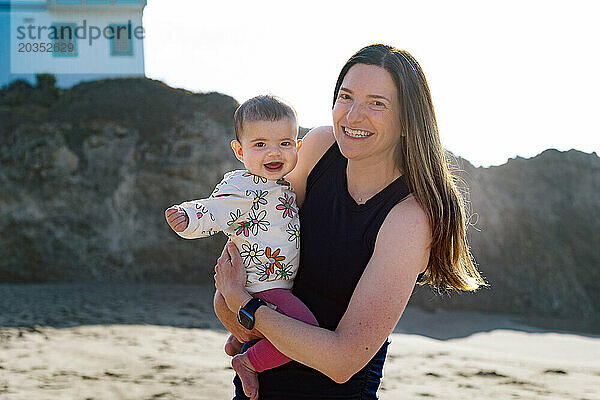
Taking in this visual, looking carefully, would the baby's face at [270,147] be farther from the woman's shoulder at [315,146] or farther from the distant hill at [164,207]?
the distant hill at [164,207]

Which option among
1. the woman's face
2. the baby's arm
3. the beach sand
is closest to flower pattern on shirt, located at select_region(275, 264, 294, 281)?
the baby's arm

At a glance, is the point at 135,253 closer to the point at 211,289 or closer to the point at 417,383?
the point at 211,289

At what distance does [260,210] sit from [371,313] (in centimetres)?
63

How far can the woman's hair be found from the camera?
195 cm

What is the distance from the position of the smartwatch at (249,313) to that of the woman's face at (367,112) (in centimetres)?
56

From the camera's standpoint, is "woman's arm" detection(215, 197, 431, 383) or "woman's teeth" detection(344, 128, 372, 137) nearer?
"woman's arm" detection(215, 197, 431, 383)

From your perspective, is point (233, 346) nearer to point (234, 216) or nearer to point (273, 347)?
point (273, 347)

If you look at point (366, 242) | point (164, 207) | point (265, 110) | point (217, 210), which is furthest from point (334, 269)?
point (164, 207)

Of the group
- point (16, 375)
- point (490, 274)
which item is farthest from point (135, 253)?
point (490, 274)

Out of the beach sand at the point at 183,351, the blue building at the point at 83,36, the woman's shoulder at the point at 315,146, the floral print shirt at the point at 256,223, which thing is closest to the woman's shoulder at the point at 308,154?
the woman's shoulder at the point at 315,146

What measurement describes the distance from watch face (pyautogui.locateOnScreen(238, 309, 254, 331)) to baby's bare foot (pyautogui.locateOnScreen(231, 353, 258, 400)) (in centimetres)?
14

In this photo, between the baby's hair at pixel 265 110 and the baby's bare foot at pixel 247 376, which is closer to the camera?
the baby's bare foot at pixel 247 376

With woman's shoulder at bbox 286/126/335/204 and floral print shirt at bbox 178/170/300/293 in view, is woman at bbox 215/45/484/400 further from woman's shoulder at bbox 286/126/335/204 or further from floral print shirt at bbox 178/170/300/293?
woman's shoulder at bbox 286/126/335/204

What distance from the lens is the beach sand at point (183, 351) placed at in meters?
4.94
